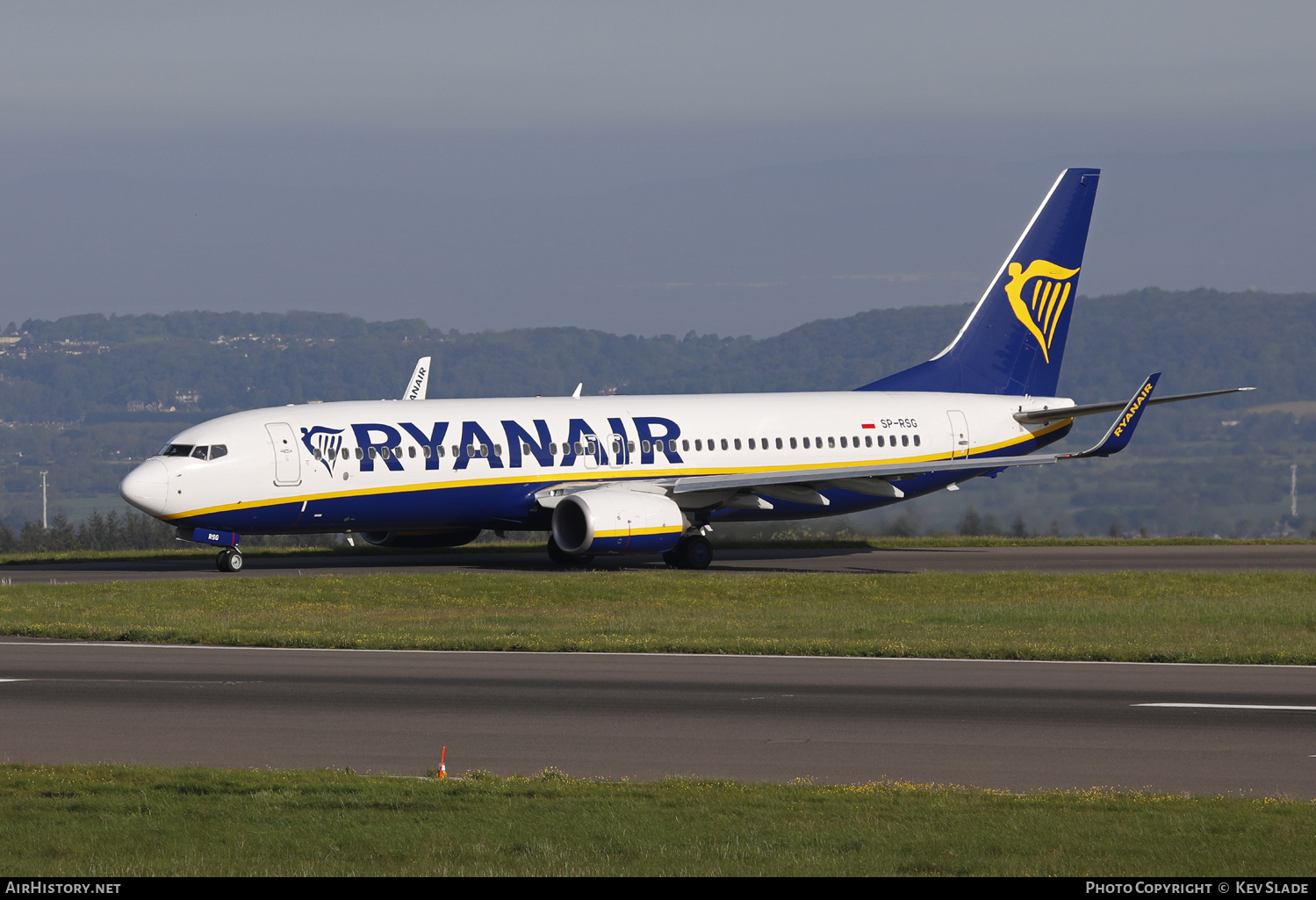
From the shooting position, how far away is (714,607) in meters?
34.7

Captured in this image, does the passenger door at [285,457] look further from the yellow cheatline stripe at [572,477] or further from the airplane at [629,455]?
the yellow cheatline stripe at [572,477]

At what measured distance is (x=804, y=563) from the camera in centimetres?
4581

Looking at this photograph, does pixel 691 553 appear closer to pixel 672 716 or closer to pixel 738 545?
pixel 738 545

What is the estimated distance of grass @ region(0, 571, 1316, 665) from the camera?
2742 centimetres

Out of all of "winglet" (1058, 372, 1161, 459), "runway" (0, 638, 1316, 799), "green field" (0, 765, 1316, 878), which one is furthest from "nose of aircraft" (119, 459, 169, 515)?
"green field" (0, 765, 1316, 878)

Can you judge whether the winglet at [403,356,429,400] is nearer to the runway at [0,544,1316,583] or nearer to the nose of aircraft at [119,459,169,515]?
the runway at [0,544,1316,583]

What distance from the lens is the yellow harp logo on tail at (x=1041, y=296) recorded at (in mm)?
51625

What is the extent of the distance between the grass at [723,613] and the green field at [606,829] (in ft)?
38.9

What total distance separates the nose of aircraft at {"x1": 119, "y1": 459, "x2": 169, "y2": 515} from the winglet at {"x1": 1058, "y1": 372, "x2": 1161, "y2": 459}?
A: 2226 cm

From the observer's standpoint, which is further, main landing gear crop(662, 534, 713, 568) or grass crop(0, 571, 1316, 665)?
main landing gear crop(662, 534, 713, 568)

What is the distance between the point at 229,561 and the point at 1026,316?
25.8m

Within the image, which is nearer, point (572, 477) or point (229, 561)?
point (229, 561)

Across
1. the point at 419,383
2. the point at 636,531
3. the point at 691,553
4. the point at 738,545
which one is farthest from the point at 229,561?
the point at 738,545

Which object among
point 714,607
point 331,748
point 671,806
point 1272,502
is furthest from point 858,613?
point 1272,502
